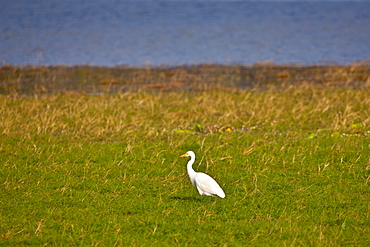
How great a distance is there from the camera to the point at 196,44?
1967 inches

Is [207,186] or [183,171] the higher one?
[207,186]

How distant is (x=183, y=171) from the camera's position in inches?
403

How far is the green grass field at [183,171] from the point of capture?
285 inches

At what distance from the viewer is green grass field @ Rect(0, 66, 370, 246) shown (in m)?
7.25

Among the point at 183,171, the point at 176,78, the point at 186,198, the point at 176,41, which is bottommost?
the point at 176,41

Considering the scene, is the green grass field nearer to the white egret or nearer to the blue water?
the white egret

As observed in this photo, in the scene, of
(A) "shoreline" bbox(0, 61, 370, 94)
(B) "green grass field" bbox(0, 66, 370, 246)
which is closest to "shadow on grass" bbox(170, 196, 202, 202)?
(B) "green grass field" bbox(0, 66, 370, 246)

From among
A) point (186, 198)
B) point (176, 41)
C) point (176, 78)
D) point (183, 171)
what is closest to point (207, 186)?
point (186, 198)

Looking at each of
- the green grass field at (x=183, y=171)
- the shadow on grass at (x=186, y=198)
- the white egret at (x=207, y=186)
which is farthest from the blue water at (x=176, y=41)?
the white egret at (x=207, y=186)

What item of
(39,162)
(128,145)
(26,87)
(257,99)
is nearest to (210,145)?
(128,145)

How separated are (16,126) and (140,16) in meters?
80.6

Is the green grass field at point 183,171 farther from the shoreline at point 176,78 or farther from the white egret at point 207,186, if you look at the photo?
the shoreline at point 176,78

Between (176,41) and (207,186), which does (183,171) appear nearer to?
(207,186)

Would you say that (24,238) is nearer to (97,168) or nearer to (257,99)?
(97,168)
